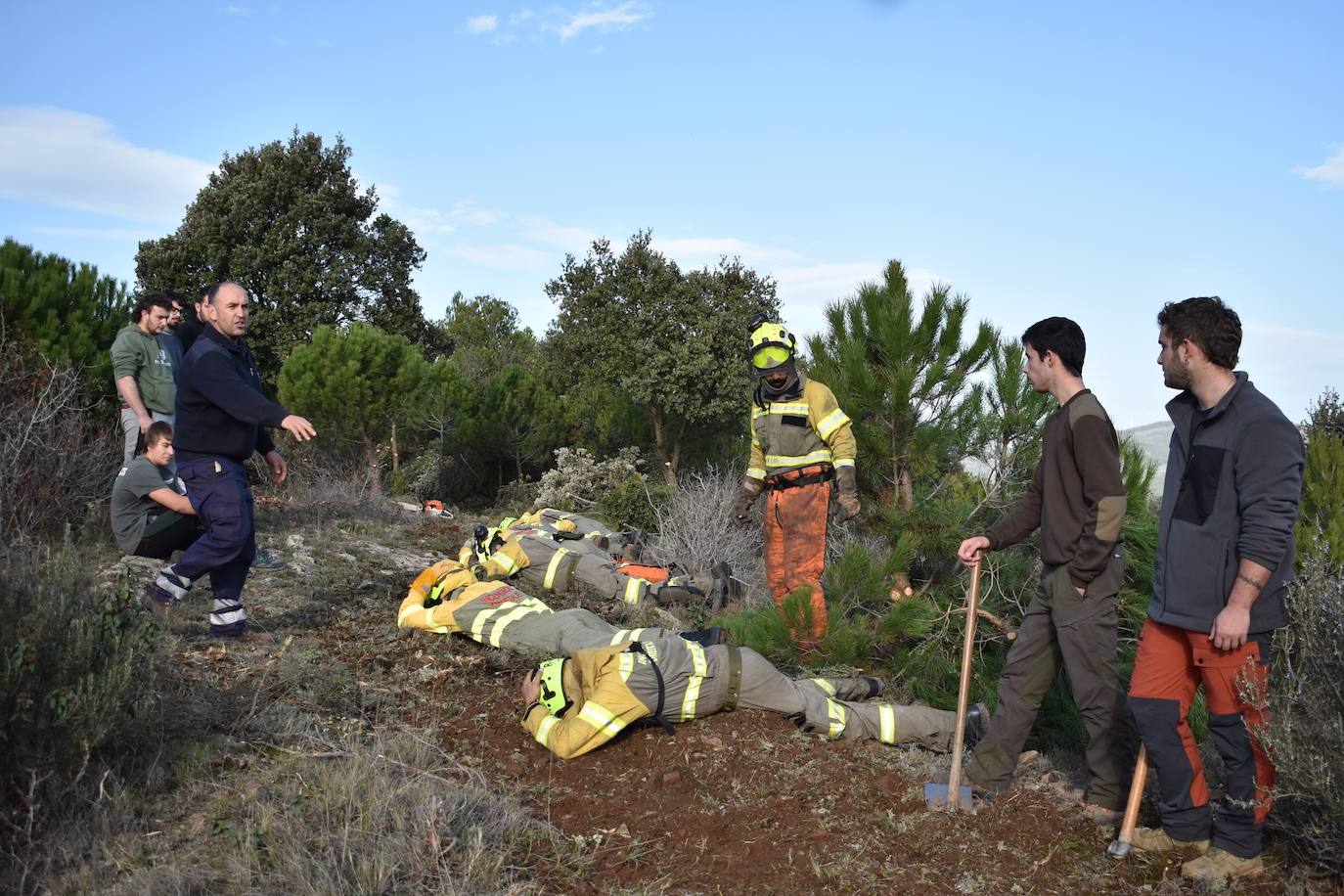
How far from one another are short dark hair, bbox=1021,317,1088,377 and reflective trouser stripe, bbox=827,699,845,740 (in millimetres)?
1837

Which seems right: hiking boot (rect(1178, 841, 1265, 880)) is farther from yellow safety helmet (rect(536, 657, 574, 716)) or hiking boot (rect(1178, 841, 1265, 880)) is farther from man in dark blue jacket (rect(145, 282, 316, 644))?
man in dark blue jacket (rect(145, 282, 316, 644))

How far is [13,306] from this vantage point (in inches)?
324

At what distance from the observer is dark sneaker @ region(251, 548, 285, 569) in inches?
268

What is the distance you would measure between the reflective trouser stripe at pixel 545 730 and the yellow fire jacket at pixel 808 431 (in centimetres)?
242

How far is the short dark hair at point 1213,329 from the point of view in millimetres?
2949

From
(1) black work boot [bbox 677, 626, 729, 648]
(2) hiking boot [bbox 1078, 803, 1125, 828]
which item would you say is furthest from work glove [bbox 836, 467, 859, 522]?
(2) hiking boot [bbox 1078, 803, 1125, 828]

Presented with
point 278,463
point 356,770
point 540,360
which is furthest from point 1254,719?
point 540,360

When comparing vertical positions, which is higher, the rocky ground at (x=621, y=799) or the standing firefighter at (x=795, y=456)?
the standing firefighter at (x=795, y=456)

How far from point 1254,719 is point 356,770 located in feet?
9.40

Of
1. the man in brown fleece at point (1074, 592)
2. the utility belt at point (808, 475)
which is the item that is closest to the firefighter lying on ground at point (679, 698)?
the man in brown fleece at point (1074, 592)

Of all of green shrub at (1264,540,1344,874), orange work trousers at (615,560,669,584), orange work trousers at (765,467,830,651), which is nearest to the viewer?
green shrub at (1264,540,1344,874)

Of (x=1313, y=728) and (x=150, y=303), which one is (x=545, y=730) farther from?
(x=150, y=303)

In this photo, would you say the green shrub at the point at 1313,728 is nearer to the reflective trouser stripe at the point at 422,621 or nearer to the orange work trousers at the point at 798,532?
the orange work trousers at the point at 798,532

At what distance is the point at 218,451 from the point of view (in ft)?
15.5
